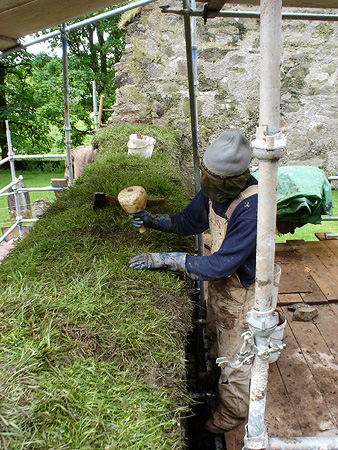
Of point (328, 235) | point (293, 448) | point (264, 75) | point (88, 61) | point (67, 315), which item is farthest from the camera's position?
point (88, 61)

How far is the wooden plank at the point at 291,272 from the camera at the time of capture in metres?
4.09

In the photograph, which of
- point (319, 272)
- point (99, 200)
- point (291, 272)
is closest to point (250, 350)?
point (99, 200)

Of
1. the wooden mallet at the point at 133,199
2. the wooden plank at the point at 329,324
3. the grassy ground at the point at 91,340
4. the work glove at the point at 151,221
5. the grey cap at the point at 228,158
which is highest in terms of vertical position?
the grey cap at the point at 228,158

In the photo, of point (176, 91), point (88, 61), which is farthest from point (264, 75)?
point (88, 61)

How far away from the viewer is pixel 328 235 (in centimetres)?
531

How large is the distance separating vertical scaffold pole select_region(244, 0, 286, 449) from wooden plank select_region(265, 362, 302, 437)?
1022mm

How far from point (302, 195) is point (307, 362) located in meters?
1.55

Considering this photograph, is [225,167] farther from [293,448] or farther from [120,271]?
[293,448]

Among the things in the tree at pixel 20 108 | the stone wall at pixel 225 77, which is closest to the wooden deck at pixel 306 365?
the stone wall at pixel 225 77

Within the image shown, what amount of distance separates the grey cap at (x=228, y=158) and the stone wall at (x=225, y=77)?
5182mm

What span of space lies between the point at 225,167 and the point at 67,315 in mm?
1246

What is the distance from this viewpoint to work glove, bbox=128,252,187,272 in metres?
2.44

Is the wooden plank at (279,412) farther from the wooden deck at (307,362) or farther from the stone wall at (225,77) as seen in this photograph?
the stone wall at (225,77)

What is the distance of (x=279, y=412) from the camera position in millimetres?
2588
